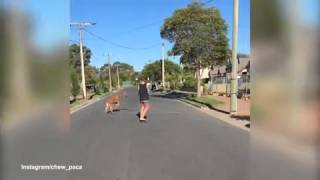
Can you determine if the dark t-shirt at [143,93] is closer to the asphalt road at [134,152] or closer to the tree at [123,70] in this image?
the asphalt road at [134,152]

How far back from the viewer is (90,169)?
8328 mm

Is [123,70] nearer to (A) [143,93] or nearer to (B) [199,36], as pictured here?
(B) [199,36]

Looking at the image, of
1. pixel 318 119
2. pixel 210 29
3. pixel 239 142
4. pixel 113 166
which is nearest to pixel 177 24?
pixel 210 29

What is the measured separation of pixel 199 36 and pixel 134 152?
3251 cm

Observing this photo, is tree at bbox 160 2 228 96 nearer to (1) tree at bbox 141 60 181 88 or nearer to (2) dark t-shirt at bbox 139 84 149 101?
(2) dark t-shirt at bbox 139 84 149 101

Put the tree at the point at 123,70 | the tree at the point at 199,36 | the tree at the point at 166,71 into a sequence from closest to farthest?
the tree at the point at 199,36, the tree at the point at 166,71, the tree at the point at 123,70

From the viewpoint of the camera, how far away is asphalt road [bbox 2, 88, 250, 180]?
3.80 m

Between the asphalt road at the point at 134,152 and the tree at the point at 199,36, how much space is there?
84.5ft

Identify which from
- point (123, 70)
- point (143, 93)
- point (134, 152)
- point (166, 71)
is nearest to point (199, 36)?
point (143, 93)

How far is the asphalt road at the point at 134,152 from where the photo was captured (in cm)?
380

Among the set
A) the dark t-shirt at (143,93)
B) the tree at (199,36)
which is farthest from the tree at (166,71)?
the dark t-shirt at (143,93)

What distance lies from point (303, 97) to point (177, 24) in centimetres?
4147

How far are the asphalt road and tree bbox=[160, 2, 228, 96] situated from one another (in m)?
25.7

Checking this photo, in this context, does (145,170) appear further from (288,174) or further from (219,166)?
(288,174)
